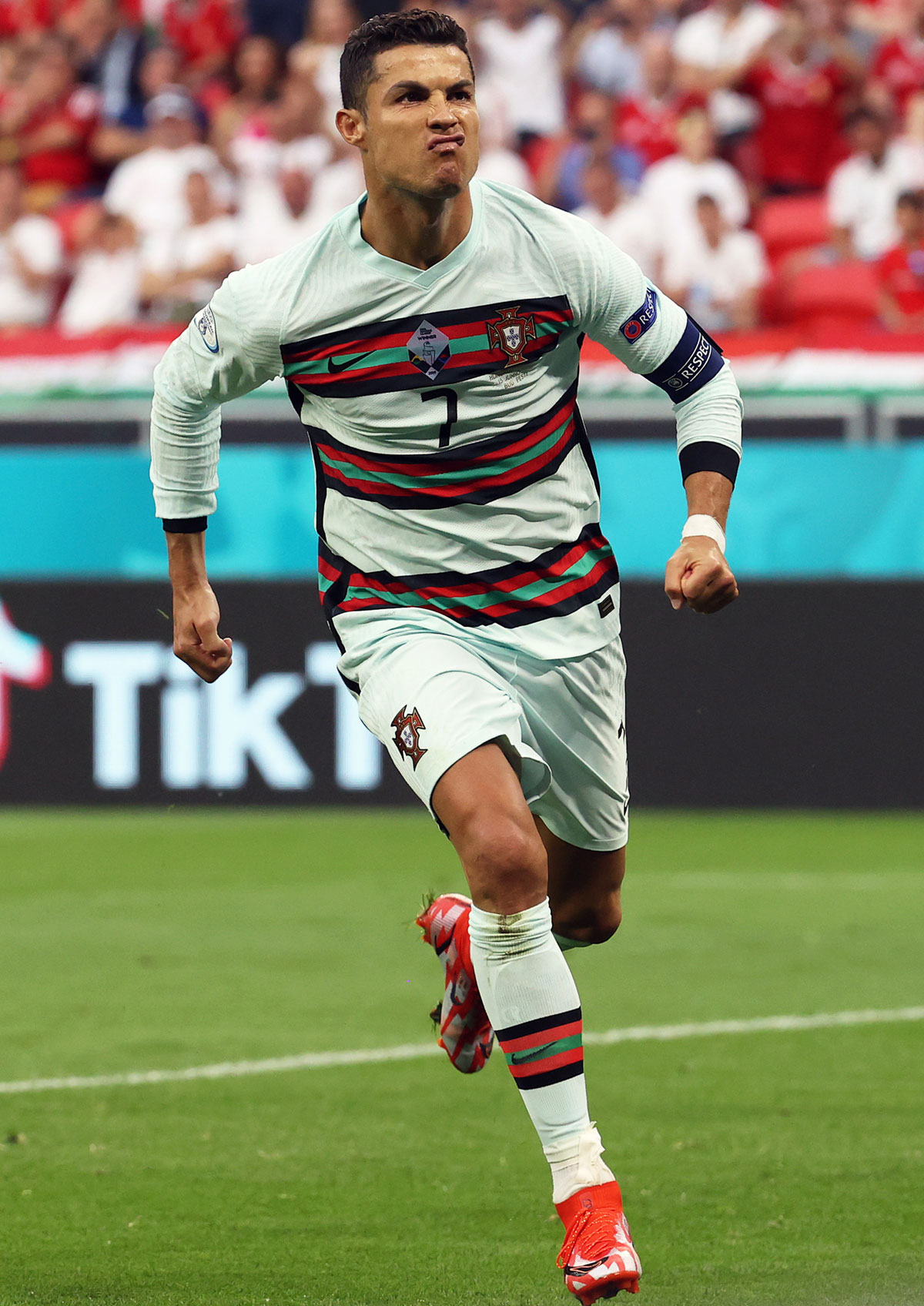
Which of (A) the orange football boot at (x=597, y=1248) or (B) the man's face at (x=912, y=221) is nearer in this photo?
(A) the orange football boot at (x=597, y=1248)

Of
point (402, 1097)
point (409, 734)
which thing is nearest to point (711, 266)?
point (402, 1097)

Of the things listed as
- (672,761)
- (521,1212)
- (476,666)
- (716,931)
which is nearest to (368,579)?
(476,666)

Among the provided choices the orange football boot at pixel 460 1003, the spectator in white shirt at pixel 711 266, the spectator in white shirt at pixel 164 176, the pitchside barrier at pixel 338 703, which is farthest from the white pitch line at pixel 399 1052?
the spectator in white shirt at pixel 164 176

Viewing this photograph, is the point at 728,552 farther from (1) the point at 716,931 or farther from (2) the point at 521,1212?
(2) the point at 521,1212

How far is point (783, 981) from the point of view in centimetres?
737

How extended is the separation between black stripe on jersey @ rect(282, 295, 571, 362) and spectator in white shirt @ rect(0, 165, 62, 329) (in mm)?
11588

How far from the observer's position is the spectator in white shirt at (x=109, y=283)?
50.0ft

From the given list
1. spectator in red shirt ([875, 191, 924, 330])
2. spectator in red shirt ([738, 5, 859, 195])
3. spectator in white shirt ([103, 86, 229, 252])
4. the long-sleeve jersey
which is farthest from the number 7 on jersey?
spectator in white shirt ([103, 86, 229, 252])

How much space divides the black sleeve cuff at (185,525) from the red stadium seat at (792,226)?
10631 millimetres

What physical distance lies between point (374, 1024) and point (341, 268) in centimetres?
308

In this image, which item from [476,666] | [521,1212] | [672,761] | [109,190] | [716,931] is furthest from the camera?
[109,190]

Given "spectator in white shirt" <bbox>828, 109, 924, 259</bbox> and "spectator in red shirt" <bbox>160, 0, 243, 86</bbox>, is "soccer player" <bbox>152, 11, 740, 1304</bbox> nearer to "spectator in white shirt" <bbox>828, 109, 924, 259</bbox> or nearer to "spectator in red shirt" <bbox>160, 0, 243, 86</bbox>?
"spectator in white shirt" <bbox>828, 109, 924, 259</bbox>

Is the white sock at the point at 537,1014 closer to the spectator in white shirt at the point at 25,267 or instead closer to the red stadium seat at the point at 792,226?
the red stadium seat at the point at 792,226

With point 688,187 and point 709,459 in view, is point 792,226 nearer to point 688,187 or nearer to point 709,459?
point 688,187
